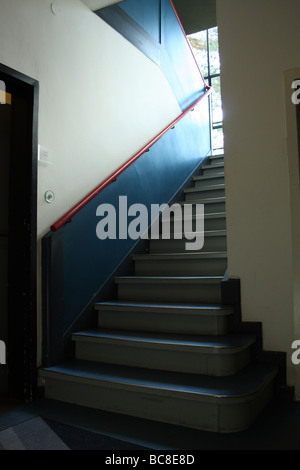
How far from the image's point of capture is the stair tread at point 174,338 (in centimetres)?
212

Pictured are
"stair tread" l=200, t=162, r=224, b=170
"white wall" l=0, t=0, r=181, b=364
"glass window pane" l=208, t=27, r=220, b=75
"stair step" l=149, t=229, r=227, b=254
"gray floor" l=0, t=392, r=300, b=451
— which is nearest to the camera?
"gray floor" l=0, t=392, r=300, b=451

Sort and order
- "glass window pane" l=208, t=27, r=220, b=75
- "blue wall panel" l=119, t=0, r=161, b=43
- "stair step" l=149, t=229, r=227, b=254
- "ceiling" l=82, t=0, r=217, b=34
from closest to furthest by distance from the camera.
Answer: "stair step" l=149, t=229, r=227, b=254 < "blue wall panel" l=119, t=0, r=161, b=43 < "ceiling" l=82, t=0, r=217, b=34 < "glass window pane" l=208, t=27, r=220, b=75

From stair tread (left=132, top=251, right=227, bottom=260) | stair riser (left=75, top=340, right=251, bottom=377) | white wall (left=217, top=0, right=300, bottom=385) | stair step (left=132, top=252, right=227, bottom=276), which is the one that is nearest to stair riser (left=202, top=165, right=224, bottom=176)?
stair tread (left=132, top=251, right=227, bottom=260)

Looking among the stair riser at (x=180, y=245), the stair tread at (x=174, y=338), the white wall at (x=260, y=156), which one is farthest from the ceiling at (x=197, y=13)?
the stair tread at (x=174, y=338)

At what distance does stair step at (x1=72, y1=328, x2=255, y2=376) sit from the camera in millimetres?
2092

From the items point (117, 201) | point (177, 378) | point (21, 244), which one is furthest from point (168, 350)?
point (117, 201)

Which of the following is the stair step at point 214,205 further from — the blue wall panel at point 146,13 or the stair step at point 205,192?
the blue wall panel at point 146,13

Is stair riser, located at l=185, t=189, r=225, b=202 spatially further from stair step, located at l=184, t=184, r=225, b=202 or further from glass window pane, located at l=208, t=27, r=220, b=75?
glass window pane, located at l=208, t=27, r=220, b=75

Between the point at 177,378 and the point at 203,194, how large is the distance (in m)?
2.64

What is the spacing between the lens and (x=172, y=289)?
284 centimetres

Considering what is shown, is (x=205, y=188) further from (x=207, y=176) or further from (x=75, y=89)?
(x=75, y=89)

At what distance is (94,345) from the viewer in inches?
98.9

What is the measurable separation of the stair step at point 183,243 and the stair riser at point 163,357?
47.6 inches

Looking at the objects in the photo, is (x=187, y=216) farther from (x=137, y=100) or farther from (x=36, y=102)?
(x=36, y=102)
